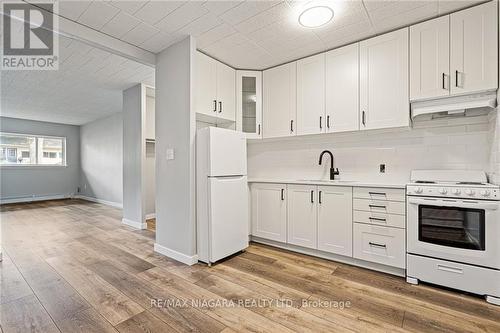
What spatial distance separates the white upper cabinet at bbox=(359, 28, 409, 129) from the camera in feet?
8.02

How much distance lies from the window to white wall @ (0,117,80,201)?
0.18 m

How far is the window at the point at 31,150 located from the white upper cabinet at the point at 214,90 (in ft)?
24.4

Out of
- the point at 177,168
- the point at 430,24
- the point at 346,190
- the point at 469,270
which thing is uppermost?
the point at 430,24

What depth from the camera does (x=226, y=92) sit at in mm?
3303

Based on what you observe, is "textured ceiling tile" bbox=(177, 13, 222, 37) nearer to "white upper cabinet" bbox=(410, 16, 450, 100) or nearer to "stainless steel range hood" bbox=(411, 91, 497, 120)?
"white upper cabinet" bbox=(410, 16, 450, 100)

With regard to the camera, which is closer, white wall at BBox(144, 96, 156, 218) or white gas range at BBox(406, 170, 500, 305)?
white gas range at BBox(406, 170, 500, 305)

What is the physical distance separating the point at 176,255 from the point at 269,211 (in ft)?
4.33

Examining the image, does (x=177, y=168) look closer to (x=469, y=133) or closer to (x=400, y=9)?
(x=400, y=9)

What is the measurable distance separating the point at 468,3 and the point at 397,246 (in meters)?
2.38

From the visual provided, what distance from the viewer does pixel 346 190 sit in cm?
259

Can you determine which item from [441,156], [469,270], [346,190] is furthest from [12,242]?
[441,156]

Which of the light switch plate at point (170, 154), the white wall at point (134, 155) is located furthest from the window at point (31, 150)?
the light switch plate at point (170, 154)

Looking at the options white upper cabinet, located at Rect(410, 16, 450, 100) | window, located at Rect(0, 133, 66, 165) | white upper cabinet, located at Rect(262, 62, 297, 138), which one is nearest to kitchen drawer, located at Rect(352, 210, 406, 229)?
white upper cabinet, located at Rect(410, 16, 450, 100)

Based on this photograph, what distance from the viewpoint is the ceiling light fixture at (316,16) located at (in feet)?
7.03
